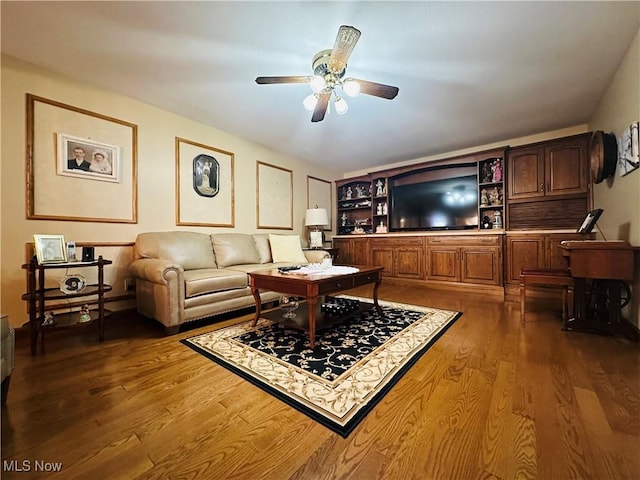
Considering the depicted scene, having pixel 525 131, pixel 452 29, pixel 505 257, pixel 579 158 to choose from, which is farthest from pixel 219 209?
pixel 579 158

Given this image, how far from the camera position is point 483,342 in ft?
6.44

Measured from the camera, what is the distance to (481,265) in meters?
3.73

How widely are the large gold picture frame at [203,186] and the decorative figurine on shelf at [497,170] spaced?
12.9 ft

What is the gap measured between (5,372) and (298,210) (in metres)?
3.99

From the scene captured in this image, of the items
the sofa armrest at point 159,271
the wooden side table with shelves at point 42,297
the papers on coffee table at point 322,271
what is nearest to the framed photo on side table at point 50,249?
the wooden side table with shelves at point 42,297

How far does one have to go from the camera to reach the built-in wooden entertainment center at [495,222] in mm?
3400

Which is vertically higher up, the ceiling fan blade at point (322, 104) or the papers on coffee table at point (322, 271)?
the ceiling fan blade at point (322, 104)

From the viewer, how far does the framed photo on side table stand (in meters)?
1.96

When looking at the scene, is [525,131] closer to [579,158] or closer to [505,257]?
[579,158]

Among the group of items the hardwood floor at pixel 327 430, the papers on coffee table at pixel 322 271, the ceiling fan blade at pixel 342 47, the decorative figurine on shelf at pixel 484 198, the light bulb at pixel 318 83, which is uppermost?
the ceiling fan blade at pixel 342 47

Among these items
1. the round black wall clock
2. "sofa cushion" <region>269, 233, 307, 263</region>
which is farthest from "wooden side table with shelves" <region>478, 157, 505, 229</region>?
"sofa cushion" <region>269, 233, 307, 263</region>

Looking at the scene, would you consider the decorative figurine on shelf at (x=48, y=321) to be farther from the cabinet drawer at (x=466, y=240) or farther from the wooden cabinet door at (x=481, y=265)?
the wooden cabinet door at (x=481, y=265)

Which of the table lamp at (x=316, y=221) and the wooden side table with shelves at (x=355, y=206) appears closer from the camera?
the table lamp at (x=316, y=221)

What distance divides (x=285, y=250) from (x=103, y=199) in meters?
2.15
